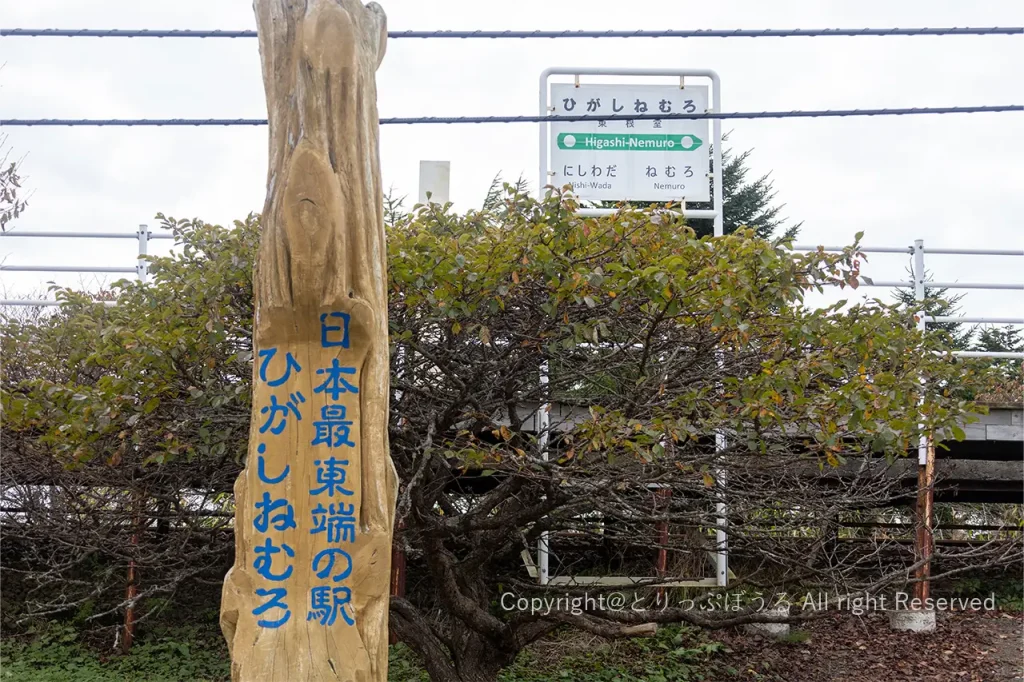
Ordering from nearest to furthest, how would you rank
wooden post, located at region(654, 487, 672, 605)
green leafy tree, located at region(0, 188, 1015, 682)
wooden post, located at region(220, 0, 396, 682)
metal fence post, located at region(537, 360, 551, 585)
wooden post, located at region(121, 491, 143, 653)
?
wooden post, located at region(220, 0, 396, 682) → green leafy tree, located at region(0, 188, 1015, 682) → metal fence post, located at region(537, 360, 551, 585) → wooden post, located at region(654, 487, 672, 605) → wooden post, located at region(121, 491, 143, 653)

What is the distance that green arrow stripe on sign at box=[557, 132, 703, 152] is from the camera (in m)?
6.84

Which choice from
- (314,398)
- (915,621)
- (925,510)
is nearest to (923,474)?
(925,510)

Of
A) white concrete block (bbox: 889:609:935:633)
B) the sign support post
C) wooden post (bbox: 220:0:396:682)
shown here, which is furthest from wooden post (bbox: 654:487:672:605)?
wooden post (bbox: 220:0:396:682)

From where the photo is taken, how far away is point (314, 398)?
3150mm

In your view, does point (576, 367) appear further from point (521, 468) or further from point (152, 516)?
point (152, 516)

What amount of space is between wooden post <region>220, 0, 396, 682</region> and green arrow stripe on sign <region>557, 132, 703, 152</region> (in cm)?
373

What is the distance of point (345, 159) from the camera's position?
323cm

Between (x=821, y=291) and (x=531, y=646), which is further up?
(x=821, y=291)

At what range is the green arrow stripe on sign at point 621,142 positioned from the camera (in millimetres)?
6844

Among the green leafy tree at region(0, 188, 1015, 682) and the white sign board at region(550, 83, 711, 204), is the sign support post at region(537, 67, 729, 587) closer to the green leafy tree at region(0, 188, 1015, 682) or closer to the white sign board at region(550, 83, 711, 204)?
the white sign board at region(550, 83, 711, 204)

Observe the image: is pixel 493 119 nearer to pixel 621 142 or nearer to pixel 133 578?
pixel 621 142

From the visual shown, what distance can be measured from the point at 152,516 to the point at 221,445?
1309 millimetres

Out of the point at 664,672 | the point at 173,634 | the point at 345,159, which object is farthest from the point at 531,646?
the point at 345,159

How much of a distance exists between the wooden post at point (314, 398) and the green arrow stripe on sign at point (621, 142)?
147 inches
